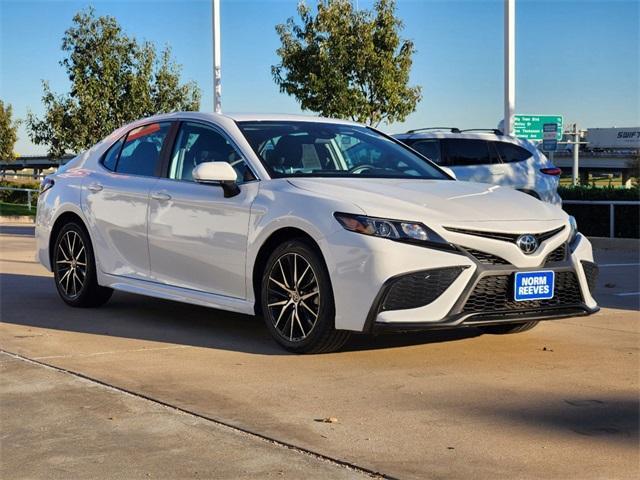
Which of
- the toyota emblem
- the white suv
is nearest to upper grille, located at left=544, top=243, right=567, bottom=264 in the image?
the toyota emblem

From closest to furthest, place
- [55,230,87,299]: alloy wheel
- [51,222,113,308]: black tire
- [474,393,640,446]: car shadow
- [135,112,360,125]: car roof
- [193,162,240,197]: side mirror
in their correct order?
[474,393,640,446]: car shadow, [193,162,240,197]: side mirror, [135,112,360,125]: car roof, [51,222,113,308]: black tire, [55,230,87,299]: alloy wheel

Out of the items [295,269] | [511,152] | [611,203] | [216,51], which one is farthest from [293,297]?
[216,51]

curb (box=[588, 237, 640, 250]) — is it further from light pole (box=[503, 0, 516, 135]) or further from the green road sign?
the green road sign

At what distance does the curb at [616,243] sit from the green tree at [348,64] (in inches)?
498

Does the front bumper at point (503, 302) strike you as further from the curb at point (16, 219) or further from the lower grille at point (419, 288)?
the curb at point (16, 219)

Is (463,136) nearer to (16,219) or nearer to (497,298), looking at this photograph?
(497,298)

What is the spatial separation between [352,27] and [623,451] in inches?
1037

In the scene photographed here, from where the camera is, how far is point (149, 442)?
462 centimetres

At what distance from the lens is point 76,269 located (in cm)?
880

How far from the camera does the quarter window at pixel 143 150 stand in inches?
320

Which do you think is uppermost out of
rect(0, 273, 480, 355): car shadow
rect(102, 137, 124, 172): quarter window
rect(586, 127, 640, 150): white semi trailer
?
rect(586, 127, 640, 150): white semi trailer

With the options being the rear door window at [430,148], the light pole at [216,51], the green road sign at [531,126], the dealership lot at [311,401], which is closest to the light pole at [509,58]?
the rear door window at [430,148]

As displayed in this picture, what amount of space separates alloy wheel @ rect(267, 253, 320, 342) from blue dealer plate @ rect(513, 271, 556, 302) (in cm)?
122

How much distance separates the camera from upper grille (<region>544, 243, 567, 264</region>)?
21.7ft
